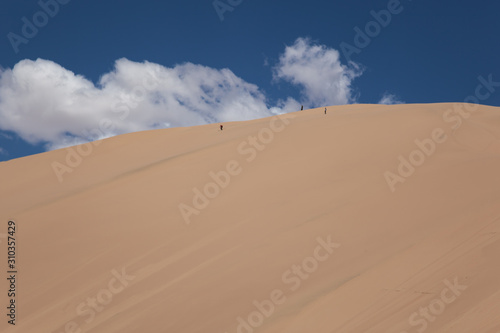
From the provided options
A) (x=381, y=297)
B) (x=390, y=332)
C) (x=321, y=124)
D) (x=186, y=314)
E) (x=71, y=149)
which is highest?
(x=71, y=149)

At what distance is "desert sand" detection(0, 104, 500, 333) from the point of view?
436 centimetres

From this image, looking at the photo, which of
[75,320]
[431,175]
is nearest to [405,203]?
[431,175]

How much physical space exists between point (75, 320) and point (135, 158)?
10.8 metres

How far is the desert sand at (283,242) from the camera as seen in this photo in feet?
14.3

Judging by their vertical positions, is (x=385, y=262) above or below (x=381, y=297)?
above

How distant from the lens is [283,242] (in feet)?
20.3

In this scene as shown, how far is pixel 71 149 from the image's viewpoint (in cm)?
1998

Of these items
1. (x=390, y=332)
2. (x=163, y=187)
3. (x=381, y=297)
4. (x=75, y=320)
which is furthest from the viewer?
(x=163, y=187)

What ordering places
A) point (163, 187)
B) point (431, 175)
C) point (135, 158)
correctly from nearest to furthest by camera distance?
point (431, 175), point (163, 187), point (135, 158)

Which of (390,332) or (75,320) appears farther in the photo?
(75,320)

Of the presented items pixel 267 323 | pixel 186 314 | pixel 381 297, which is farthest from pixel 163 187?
pixel 381 297

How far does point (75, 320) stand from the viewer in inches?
213

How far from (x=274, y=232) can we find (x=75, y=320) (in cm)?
338

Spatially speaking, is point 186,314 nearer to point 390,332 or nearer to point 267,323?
point 267,323
